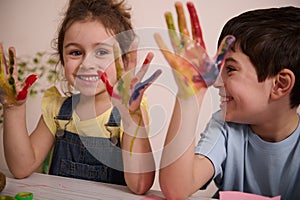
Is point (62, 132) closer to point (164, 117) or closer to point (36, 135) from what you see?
point (36, 135)

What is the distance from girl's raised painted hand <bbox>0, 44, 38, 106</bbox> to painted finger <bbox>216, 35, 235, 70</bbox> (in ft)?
1.19

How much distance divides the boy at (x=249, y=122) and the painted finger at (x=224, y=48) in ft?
0.06

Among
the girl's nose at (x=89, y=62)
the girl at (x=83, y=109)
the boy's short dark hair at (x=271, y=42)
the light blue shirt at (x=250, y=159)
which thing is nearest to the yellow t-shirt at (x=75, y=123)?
the girl at (x=83, y=109)

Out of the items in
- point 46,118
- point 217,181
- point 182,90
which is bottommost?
point 217,181

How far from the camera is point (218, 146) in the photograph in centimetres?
74

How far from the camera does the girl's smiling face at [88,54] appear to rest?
2.65 ft

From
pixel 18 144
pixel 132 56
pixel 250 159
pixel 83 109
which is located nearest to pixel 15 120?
pixel 18 144

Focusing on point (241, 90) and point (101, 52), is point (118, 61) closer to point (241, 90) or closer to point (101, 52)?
point (101, 52)

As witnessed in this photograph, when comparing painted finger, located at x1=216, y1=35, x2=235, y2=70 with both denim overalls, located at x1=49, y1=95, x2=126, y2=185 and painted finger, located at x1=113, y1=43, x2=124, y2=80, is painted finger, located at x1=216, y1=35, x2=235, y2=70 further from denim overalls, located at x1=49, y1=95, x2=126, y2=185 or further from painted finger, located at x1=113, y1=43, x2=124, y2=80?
denim overalls, located at x1=49, y1=95, x2=126, y2=185

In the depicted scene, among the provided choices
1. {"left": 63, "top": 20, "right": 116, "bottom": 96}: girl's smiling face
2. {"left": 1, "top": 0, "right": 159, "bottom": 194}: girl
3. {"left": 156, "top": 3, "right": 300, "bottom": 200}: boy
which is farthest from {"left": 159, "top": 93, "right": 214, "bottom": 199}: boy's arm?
{"left": 63, "top": 20, "right": 116, "bottom": 96}: girl's smiling face

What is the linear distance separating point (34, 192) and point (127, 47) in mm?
330

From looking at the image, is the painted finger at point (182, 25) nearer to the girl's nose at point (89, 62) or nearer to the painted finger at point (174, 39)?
the painted finger at point (174, 39)

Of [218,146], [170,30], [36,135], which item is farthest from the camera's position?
[36,135]

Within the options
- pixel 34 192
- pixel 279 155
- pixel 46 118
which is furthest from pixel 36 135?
pixel 279 155
